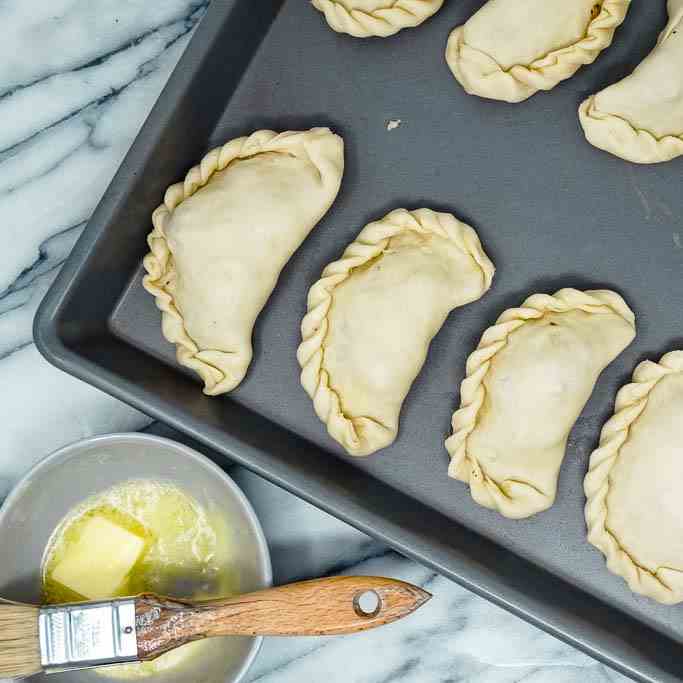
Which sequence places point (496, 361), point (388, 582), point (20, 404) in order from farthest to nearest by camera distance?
point (20, 404), point (496, 361), point (388, 582)

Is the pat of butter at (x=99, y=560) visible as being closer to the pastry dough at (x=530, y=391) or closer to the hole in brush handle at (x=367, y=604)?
the hole in brush handle at (x=367, y=604)

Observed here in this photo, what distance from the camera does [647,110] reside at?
56.6 inches

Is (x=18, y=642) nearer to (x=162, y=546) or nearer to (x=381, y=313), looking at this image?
(x=162, y=546)

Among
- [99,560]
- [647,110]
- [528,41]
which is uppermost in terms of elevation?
[528,41]

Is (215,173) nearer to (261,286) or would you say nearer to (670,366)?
(261,286)

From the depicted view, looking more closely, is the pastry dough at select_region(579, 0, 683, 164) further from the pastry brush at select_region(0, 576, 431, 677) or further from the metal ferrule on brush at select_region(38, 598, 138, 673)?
the metal ferrule on brush at select_region(38, 598, 138, 673)

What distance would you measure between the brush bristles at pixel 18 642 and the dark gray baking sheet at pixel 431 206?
0.35m

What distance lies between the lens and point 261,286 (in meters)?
1.47

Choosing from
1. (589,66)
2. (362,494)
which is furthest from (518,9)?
(362,494)

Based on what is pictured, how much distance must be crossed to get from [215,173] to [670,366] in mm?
733

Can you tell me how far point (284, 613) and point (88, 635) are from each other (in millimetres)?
268

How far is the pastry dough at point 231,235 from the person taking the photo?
1.45 m

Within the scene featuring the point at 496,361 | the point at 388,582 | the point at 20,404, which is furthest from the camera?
the point at 20,404

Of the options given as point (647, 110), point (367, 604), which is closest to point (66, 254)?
point (367, 604)
